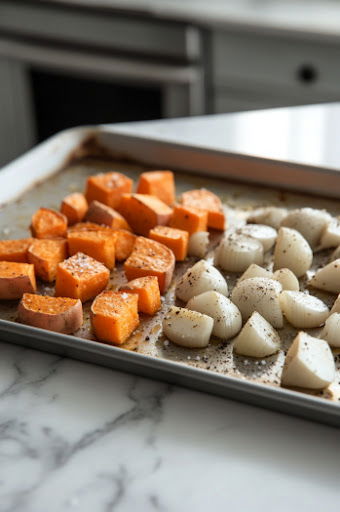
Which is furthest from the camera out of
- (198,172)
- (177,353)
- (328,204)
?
(198,172)

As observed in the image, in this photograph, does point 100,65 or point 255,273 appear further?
point 100,65

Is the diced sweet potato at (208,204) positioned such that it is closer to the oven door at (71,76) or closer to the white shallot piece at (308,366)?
the white shallot piece at (308,366)

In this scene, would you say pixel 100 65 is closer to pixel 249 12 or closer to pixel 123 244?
pixel 249 12

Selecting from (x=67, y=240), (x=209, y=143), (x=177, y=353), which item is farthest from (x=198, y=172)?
(x=177, y=353)

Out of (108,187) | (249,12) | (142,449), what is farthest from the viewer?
(249,12)

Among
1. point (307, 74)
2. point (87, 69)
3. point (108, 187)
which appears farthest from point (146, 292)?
point (87, 69)

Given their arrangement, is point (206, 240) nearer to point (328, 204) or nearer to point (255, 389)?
point (328, 204)

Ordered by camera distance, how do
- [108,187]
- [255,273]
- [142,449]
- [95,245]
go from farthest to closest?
[108,187] → [95,245] → [255,273] → [142,449]
